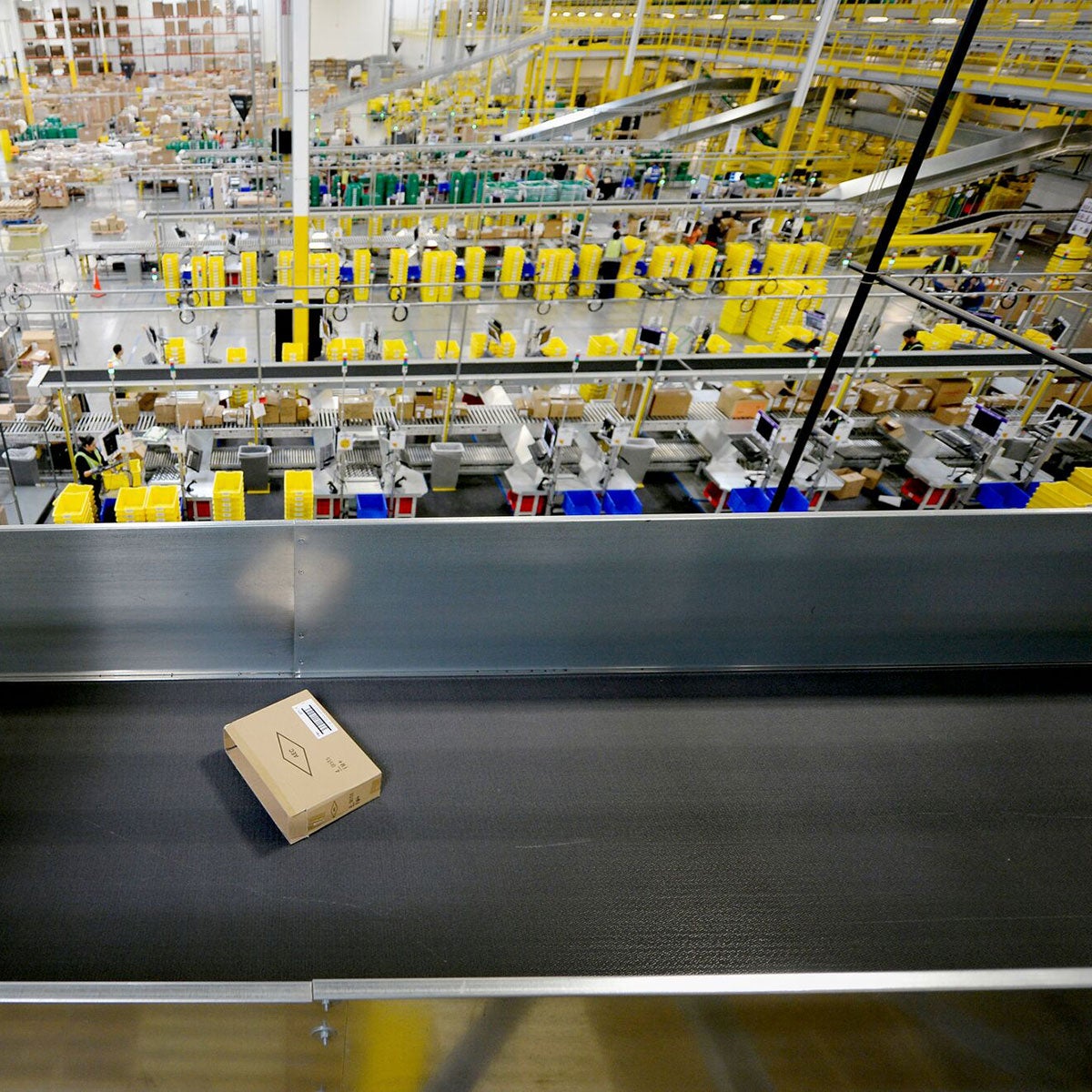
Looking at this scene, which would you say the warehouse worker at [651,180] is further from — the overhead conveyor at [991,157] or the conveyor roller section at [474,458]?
the conveyor roller section at [474,458]

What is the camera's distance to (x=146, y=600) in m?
2.29

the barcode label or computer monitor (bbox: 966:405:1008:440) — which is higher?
the barcode label

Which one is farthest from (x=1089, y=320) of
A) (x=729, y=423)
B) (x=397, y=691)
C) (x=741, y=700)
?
(x=397, y=691)

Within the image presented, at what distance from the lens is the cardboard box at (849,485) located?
27.0 ft

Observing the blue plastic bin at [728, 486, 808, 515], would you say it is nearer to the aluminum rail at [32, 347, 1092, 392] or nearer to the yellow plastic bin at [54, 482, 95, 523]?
the aluminum rail at [32, 347, 1092, 392]

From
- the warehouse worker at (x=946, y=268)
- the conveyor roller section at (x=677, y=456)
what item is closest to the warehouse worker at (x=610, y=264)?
the warehouse worker at (x=946, y=268)

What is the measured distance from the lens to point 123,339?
10.7 meters

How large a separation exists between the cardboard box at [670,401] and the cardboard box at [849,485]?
6.28 ft

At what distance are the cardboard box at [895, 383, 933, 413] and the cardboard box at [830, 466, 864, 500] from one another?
1.55m

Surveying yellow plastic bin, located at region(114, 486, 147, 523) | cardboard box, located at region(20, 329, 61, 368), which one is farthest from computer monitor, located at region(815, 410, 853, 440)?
cardboard box, located at region(20, 329, 61, 368)

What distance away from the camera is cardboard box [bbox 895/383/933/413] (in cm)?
921

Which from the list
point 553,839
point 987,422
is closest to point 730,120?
point 987,422

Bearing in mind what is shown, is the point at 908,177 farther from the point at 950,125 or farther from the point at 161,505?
the point at 950,125

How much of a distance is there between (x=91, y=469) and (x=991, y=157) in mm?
14097
